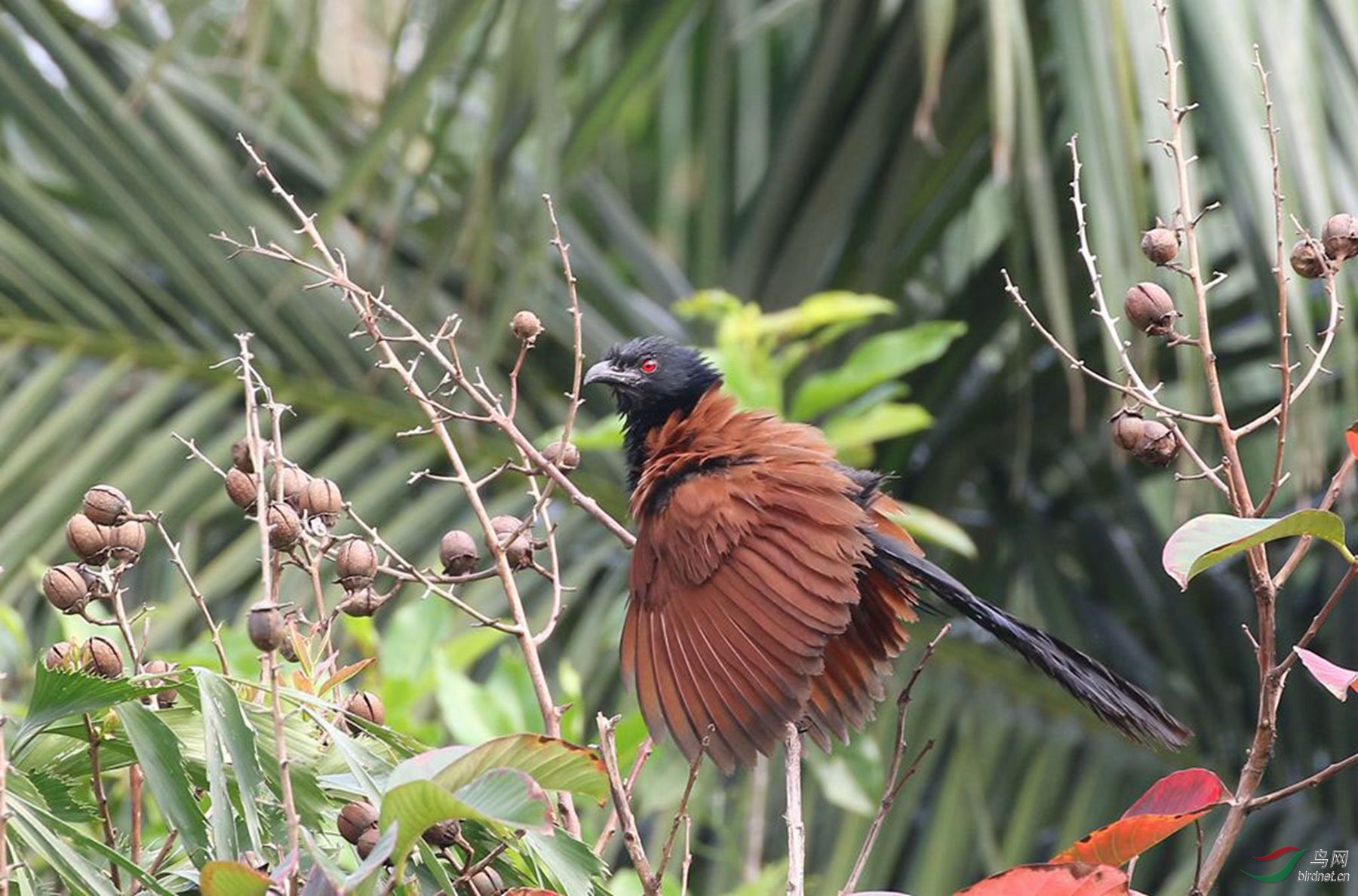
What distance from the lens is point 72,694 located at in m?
1.13

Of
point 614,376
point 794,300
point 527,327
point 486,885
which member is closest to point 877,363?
point 614,376

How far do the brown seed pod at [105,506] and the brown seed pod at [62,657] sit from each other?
4.0 inches

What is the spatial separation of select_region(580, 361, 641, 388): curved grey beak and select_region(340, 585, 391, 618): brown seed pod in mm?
1344

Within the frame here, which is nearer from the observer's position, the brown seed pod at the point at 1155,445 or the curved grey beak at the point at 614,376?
the brown seed pod at the point at 1155,445

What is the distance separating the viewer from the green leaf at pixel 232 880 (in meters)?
0.97

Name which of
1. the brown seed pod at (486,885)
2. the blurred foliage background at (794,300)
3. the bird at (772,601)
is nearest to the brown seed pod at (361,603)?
the brown seed pod at (486,885)

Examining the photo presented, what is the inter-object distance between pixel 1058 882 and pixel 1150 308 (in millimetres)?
499

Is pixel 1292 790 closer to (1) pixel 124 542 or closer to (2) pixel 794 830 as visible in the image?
(2) pixel 794 830

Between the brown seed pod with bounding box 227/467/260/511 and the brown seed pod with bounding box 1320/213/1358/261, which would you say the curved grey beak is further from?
the brown seed pod with bounding box 1320/213/1358/261

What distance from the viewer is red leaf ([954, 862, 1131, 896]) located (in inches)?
42.8

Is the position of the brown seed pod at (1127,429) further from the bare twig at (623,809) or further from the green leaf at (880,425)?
the green leaf at (880,425)

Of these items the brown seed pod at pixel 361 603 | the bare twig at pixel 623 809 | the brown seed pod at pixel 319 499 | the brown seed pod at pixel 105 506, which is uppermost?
the brown seed pod at pixel 105 506

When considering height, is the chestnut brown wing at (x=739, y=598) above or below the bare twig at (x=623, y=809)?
below

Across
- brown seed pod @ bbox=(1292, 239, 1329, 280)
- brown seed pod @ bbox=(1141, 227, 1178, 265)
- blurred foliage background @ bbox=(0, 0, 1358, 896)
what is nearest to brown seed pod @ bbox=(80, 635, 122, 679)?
brown seed pod @ bbox=(1141, 227, 1178, 265)
